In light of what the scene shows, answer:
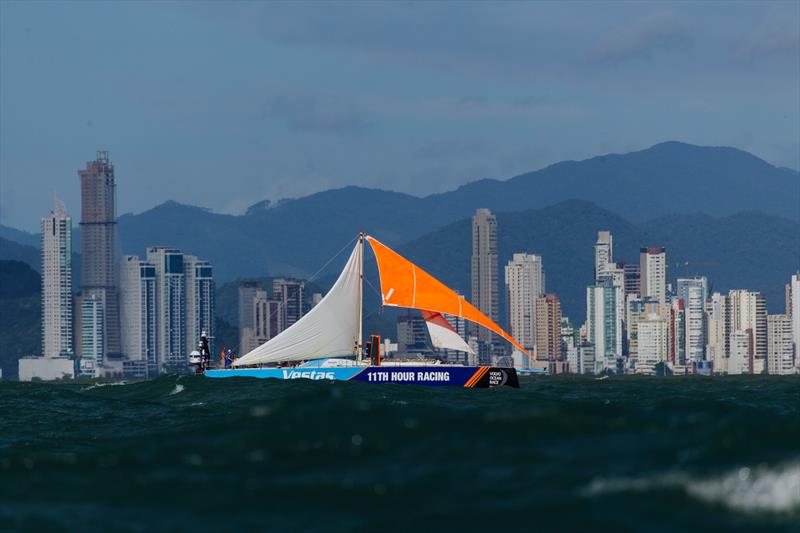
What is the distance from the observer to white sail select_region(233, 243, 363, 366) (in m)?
84.4

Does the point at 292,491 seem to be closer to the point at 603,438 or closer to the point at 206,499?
the point at 206,499

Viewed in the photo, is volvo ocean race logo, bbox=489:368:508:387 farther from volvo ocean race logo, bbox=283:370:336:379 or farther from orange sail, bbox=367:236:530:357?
volvo ocean race logo, bbox=283:370:336:379

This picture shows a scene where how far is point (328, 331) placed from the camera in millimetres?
84375

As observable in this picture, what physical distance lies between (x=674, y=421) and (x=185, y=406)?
33.6 metres

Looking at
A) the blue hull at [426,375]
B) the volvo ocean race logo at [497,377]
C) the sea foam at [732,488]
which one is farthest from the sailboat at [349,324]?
the sea foam at [732,488]

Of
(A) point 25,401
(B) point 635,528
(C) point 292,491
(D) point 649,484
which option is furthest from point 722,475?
(A) point 25,401

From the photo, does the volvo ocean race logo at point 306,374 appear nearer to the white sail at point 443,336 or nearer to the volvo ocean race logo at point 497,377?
the volvo ocean race logo at point 497,377

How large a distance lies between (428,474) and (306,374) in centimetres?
5851

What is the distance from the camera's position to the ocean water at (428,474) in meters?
19.2

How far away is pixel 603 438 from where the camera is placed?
23.0 m

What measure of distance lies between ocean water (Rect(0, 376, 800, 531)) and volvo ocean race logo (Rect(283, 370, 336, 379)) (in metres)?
50.0

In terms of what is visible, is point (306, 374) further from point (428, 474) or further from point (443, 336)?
point (428, 474)

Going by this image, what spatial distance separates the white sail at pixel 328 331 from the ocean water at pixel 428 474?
5669 cm

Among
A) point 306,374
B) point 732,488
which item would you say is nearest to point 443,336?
point 306,374
